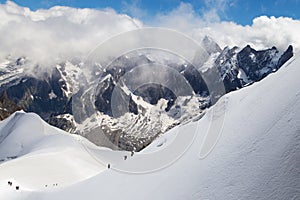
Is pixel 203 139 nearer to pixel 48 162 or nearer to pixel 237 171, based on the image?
pixel 237 171

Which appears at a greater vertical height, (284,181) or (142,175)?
(142,175)

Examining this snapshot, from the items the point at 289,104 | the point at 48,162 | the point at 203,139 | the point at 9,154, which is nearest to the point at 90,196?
the point at 203,139

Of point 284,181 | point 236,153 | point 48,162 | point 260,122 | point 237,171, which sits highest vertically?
point 48,162

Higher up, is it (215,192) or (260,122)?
(260,122)

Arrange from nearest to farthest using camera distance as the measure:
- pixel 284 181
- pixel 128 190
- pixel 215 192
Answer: pixel 284 181
pixel 215 192
pixel 128 190

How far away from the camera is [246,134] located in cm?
1894

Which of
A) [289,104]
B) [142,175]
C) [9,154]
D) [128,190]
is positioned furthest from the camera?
[9,154]

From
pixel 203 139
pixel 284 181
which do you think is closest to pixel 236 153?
pixel 284 181

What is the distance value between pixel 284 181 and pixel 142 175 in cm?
1290

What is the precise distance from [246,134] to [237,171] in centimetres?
292

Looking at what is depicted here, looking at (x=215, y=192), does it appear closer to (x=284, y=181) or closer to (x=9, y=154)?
(x=284, y=181)

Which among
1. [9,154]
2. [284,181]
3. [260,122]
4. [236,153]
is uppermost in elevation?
[9,154]

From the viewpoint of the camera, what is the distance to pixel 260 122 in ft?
62.0

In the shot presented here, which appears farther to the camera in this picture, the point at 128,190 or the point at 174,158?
the point at 174,158
